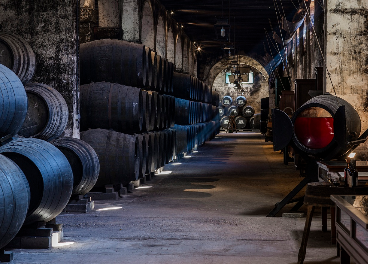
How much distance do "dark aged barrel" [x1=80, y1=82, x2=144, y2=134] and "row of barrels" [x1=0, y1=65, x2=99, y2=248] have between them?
9.63ft

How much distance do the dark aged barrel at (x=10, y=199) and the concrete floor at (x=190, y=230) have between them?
40 centimetres

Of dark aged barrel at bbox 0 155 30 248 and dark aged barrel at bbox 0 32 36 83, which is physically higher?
dark aged barrel at bbox 0 32 36 83

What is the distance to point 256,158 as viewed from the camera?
13.9m

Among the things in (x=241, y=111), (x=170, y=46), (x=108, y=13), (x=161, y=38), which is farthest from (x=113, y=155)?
(x=241, y=111)

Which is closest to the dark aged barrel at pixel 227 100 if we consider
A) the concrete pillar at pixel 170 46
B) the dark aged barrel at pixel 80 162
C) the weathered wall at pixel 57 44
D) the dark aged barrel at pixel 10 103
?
the concrete pillar at pixel 170 46

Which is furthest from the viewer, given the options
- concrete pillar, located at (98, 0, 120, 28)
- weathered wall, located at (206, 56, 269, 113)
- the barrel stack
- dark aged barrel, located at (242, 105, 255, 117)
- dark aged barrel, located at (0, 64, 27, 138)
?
weathered wall, located at (206, 56, 269, 113)

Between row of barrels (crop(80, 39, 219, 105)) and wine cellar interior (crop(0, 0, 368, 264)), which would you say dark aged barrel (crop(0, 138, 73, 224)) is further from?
row of barrels (crop(80, 39, 219, 105))

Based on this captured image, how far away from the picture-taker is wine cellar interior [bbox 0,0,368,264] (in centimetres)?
420

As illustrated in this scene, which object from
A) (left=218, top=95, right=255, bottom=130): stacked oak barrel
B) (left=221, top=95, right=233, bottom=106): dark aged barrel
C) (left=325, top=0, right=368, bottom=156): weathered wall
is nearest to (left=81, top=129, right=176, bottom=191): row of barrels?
(left=325, top=0, right=368, bottom=156): weathered wall

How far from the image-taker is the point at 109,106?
8.04m

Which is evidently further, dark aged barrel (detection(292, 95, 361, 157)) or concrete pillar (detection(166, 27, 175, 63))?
concrete pillar (detection(166, 27, 175, 63))

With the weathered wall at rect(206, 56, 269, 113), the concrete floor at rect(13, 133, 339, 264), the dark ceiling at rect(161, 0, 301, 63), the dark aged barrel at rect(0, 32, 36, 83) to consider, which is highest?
the dark ceiling at rect(161, 0, 301, 63)

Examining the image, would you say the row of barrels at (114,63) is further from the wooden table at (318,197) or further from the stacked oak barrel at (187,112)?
the stacked oak barrel at (187,112)

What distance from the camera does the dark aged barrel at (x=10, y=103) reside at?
4.31 metres
